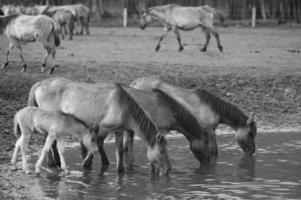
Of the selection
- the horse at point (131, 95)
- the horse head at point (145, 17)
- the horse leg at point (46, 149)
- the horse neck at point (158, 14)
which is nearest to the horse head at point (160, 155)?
the horse at point (131, 95)

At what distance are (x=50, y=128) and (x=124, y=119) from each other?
41.2 inches

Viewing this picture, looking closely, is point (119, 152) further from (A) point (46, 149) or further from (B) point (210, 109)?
(B) point (210, 109)

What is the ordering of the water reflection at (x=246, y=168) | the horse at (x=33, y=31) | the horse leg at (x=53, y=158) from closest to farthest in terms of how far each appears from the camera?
1. the water reflection at (x=246, y=168)
2. the horse leg at (x=53, y=158)
3. the horse at (x=33, y=31)

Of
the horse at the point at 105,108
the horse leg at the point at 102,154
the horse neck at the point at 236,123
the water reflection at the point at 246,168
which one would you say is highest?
the horse at the point at 105,108

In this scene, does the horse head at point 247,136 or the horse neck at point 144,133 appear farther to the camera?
the horse head at point 247,136

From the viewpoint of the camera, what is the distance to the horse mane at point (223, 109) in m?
12.6

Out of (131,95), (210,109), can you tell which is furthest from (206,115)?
(131,95)

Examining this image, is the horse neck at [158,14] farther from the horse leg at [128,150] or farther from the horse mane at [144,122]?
the horse mane at [144,122]

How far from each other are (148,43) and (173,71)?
8.15 m

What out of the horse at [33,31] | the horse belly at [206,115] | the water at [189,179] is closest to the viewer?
the water at [189,179]

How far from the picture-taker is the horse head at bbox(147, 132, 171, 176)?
10819 mm

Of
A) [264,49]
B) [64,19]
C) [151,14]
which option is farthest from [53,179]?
[64,19]

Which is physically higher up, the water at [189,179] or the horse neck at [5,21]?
the horse neck at [5,21]

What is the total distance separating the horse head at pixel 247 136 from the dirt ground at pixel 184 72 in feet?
7.26
